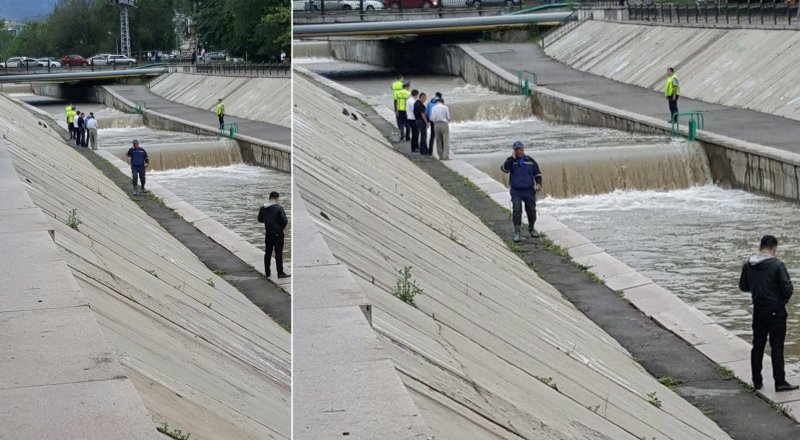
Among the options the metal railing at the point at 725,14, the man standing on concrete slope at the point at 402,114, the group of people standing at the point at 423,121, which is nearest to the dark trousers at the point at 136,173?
the group of people standing at the point at 423,121

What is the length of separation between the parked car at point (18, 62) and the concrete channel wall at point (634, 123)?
14352 mm

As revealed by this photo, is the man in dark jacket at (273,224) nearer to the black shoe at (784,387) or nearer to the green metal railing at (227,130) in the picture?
the green metal railing at (227,130)

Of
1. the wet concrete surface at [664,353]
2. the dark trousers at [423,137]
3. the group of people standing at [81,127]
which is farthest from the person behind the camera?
the dark trousers at [423,137]

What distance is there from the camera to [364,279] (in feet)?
24.7

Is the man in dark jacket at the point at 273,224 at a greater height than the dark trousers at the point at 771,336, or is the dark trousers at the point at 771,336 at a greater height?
the man in dark jacket at the point at 273,224

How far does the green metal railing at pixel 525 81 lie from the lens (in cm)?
4084

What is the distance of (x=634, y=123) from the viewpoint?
3070 cm

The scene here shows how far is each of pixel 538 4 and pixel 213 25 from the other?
6832 centimetres

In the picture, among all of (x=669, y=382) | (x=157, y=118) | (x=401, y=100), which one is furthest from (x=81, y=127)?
(x=669, y=382)

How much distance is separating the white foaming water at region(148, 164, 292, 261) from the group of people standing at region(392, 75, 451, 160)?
3.75 m

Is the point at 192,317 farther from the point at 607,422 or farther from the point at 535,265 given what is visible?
the point at 535,265

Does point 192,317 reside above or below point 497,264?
above

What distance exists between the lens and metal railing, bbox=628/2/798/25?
119 feet

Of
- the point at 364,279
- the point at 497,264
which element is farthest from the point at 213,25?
the point at 497,264
